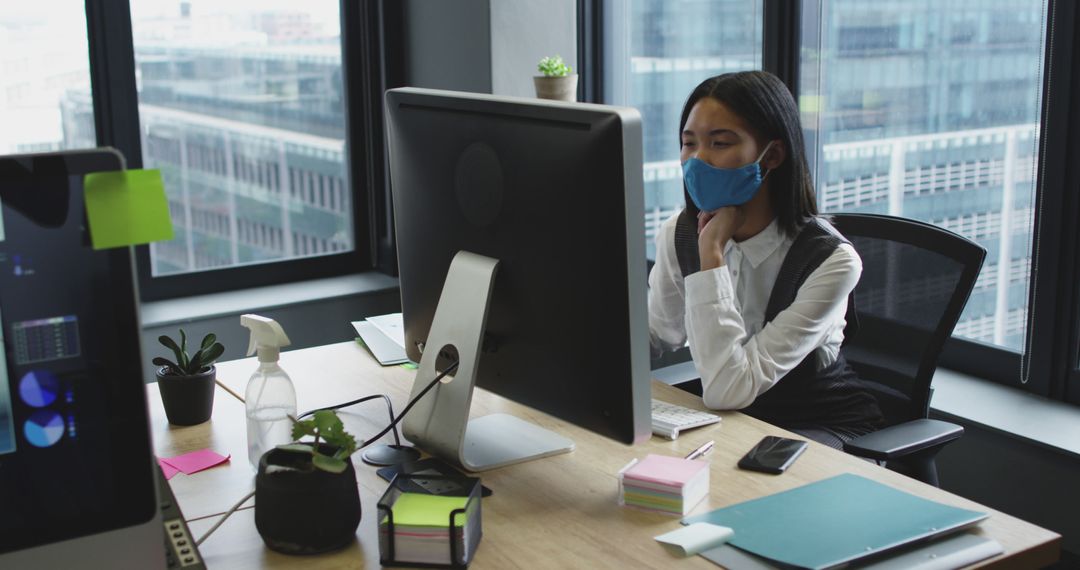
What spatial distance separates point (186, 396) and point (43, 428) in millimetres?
718

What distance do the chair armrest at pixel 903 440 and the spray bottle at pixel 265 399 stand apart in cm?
84

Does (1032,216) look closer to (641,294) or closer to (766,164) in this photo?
(766,164)

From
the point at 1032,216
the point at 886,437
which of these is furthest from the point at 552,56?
the point at 886,437

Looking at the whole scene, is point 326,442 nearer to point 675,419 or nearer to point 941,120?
point 675,419

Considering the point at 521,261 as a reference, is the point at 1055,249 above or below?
below

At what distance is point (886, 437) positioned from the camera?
1.64 meters

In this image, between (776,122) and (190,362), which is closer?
(190,362)

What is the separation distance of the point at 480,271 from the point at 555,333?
147 millimetres

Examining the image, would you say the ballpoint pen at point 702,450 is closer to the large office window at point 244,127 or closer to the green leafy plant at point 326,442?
the green leafy plant at point 326,442

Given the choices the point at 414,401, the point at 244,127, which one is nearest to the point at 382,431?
the point at 414,401

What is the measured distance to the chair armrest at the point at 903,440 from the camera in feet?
5.18

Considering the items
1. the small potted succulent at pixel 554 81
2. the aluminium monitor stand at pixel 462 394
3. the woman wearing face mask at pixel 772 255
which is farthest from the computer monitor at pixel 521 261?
the small potted succulent at pixel 554 81

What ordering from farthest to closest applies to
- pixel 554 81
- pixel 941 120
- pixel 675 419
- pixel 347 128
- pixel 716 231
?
pixel 347 128 < pixel 554 81 < pixel 941 120 < pixel 716 231 < pixel 675 419

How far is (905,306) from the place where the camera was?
1.93m
